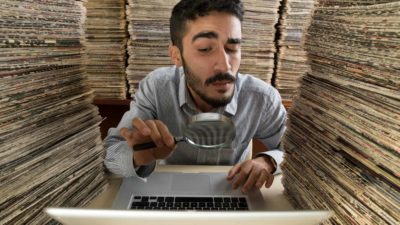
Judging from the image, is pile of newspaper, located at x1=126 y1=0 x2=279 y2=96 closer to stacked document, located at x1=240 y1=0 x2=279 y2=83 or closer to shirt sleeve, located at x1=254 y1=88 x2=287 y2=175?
stacked document, located at x1=240 y1=0 x2=279 y2=83

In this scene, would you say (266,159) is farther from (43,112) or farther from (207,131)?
(43,112)

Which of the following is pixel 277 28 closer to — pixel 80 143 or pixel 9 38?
pixel 80 143

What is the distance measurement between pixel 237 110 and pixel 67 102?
0.97 metres

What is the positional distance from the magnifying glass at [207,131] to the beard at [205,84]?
40 cm

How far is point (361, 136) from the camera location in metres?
0.56

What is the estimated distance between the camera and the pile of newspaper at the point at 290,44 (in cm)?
183

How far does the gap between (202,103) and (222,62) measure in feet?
1.07

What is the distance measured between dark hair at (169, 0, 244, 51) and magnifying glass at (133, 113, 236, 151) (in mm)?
540

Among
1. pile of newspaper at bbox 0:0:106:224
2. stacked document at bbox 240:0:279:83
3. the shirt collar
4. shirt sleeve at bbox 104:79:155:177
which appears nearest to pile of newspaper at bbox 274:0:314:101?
stacked document at bbox 240:0:279:83

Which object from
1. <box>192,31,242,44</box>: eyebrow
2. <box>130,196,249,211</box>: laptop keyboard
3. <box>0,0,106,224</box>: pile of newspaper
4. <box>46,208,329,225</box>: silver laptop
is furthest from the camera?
<box>192,31,242,44</box>: eyebrow

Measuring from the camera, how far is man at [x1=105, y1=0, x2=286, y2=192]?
102 cm

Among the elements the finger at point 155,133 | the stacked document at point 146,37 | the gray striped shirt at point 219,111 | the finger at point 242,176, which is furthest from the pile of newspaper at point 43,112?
the stacked document at point 146,37

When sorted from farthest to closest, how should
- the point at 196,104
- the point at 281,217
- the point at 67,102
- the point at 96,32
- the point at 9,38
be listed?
the point at 96,32 → the point at 196,104 → the point at 67,102 → the point at 9,38 → the point at 281,217

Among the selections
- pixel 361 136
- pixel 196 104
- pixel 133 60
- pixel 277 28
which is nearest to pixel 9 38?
pixel 361 136
